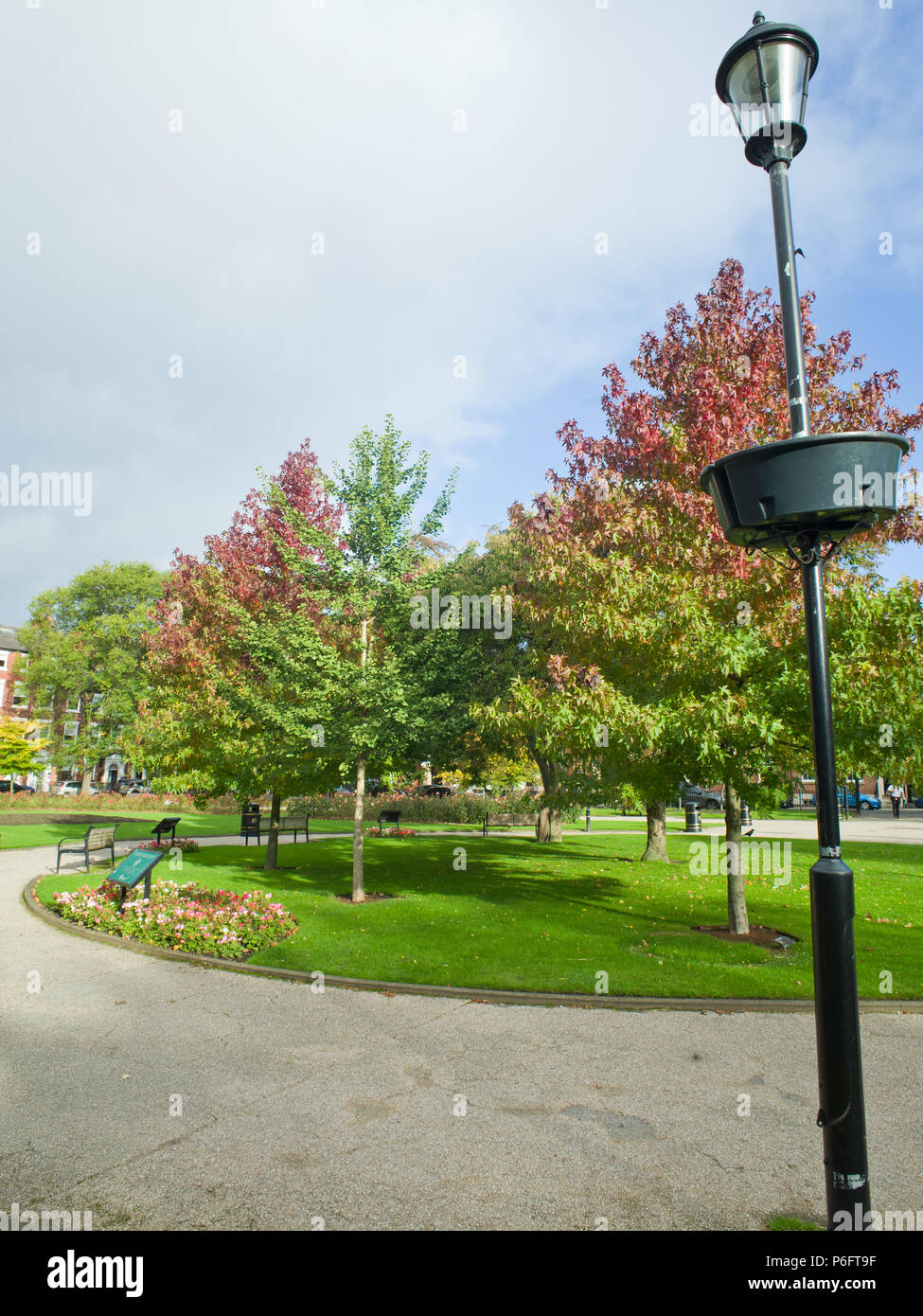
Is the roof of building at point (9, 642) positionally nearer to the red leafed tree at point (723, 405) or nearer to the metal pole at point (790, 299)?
the red leafed tree at point (723, 405)

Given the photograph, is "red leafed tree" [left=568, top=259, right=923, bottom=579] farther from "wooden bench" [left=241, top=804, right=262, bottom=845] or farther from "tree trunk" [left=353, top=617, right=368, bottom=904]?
"wooden bench" [left=241, top=804, right=262, bottom=845]

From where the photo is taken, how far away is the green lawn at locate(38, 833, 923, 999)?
8.40 meters

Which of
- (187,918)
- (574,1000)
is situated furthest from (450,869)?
(574,1000)

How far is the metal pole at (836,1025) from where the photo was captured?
3.18m

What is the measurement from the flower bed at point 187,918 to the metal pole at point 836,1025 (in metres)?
7.59

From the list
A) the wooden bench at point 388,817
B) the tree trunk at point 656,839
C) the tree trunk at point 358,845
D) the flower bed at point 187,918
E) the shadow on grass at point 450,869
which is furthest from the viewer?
the wooden bench at point 388,817

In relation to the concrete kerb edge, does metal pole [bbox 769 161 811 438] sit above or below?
above

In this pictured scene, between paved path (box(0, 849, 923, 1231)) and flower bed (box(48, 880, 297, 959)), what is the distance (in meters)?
1.62

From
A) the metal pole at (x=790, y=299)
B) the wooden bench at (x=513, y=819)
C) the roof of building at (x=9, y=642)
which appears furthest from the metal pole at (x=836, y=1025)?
the roof of building at (x=9, y=642)

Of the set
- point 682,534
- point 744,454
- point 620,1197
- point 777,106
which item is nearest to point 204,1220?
point 620,1197

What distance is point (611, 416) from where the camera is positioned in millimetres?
13172

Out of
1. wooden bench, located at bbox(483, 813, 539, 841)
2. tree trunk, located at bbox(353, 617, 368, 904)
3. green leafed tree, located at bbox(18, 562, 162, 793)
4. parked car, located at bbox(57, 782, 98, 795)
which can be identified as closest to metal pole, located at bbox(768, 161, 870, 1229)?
tree trunk, located at bbox(353, 617, 368, 904)

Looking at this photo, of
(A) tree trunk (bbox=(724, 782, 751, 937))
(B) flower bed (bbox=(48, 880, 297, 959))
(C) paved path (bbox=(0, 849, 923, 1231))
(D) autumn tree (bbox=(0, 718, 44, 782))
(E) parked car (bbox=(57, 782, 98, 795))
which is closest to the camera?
(C) paved path (bbox=(0, 849, 923, 1231))
